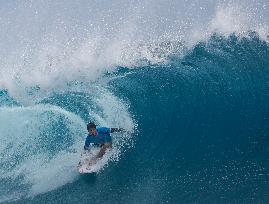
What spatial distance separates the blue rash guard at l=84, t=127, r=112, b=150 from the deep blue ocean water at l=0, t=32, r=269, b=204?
61cm

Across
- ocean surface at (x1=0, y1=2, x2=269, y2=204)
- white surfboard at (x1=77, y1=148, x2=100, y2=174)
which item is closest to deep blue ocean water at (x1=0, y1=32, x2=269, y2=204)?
ocean surface at (x1=0, y1=2, x2=269, y2=204)

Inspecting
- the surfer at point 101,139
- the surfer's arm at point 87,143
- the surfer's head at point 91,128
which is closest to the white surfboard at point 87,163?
the surfer at point 101,139

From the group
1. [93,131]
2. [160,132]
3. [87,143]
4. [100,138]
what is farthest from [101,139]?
[160,132]

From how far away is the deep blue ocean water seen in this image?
1119 cm

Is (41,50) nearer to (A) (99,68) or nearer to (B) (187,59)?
(A) (99,68)

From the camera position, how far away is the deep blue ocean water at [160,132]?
11188 mm

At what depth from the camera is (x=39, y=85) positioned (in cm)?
1620

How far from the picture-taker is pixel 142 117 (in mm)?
13617

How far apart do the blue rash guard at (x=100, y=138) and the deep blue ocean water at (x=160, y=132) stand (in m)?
0.61

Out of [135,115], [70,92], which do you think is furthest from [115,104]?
[70,92]

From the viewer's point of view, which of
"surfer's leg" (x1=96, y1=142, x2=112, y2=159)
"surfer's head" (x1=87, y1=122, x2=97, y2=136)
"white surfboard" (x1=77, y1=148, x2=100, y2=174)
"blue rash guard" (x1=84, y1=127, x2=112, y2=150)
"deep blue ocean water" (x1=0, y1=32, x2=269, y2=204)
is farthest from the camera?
"surfer's leg" (x1=96, y1=142, x2=112, y2=159)

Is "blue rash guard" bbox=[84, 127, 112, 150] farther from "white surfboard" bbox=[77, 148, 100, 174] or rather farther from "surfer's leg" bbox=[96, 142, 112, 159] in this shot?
"white surfboard" bbox=[77, 148, 100, 174]

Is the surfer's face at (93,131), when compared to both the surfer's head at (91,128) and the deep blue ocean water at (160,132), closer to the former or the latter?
the surfer's head at (91,128)

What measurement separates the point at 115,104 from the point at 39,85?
350 cm
